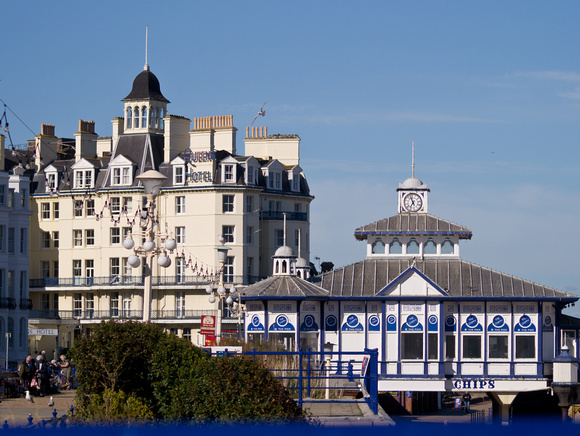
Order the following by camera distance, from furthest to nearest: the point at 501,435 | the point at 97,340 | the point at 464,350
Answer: the point at 464,350 < the point at 97,340 < the point at 501,435

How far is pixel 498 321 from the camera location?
168ft

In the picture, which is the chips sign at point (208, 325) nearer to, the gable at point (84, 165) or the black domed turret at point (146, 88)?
the black domed turret at point (146, 88)

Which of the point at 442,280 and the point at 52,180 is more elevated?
the point at 52,180

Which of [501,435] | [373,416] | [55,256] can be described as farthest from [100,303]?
[501,435]

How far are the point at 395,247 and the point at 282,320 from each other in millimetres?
7081

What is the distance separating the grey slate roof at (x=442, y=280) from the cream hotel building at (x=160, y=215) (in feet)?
86.2

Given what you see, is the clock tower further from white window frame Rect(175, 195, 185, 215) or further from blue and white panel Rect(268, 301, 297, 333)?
white window frame Rect(175, 195, 185, 215)

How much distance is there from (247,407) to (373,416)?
288 inches

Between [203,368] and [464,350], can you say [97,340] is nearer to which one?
[203,368]

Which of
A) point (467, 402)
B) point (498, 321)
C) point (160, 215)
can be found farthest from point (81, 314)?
point (498, 321)

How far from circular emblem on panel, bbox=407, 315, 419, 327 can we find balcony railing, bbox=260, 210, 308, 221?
35.5 metres

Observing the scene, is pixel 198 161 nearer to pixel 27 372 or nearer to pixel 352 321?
pixel 352 321

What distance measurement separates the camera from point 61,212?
87.1 m

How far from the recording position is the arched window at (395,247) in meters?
54.8
